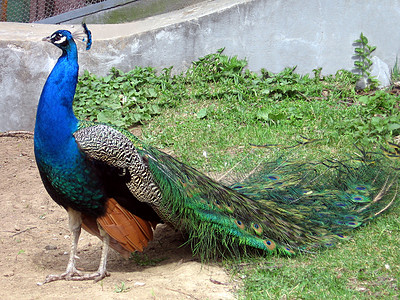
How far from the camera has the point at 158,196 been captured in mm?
3184

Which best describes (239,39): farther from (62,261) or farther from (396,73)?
(62,261)

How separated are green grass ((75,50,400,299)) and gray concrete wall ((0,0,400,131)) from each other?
0.15m

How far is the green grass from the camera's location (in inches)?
200

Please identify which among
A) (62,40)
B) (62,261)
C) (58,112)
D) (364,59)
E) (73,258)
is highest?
(62,40)

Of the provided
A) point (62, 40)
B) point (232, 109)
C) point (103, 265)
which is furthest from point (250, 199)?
point (232, 109)

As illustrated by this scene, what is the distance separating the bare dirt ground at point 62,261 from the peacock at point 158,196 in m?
0.15

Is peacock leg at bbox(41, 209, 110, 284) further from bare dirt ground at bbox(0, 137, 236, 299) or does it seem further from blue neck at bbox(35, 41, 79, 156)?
blue neck at bbox(35, 41, 79, 156)

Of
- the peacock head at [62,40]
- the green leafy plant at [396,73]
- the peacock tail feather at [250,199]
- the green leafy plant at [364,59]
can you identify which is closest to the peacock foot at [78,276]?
the peacock tail feather at [250,199]

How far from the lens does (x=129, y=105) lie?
5785 millimetres

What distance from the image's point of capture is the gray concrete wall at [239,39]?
5809 millimetres

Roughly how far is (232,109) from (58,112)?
2.91 meters

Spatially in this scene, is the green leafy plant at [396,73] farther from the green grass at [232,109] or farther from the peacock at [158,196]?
the peacock at [158,196]

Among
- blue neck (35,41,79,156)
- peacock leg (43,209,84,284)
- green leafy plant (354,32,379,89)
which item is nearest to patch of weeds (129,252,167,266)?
peacock leg (43,209,84,284)

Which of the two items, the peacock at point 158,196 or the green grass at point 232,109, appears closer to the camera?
the peacock at point 158,196
